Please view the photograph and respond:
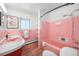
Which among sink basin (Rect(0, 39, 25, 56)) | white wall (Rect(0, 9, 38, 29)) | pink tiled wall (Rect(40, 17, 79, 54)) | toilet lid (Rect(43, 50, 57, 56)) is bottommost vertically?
toilet lid (Rect(43, 50, 57, 56))

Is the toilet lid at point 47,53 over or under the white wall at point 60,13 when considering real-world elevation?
under

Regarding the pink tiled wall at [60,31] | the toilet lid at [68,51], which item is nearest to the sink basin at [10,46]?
the pink tiled wall at [60,31]

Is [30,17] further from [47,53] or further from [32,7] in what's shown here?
[47,53]

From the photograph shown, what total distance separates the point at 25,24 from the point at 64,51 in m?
0.70

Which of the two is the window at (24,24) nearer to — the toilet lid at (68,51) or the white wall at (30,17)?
Answer: the white wall at (30,17)

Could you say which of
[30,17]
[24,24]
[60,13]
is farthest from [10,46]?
[60,13]

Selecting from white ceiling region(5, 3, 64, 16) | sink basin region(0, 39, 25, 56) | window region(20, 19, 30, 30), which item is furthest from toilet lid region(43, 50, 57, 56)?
white ceiling region(5, 3, 64, 16)

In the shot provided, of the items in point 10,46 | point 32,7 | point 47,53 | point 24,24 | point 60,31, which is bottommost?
point 47,53

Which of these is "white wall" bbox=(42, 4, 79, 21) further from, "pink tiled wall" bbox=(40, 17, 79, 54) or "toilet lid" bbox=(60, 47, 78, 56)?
"toilet lid" bbox=(60, 47, 78, 56)

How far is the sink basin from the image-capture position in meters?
1.24

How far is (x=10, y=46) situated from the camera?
1.27 meters

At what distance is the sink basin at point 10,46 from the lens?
124 cm

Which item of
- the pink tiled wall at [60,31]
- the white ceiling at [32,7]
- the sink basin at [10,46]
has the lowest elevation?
the sink basin at [10,46]

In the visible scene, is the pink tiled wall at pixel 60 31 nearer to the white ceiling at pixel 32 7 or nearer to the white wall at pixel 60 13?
the white wall at pixel 60 13
